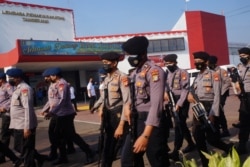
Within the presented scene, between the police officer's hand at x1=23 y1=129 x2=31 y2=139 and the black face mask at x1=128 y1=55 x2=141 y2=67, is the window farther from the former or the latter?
the black face mask at x1=128 y1=55 x2=141 y2=67

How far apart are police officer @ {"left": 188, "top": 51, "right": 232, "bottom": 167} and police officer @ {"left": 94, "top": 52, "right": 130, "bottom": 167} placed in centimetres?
98

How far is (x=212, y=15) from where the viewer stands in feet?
125

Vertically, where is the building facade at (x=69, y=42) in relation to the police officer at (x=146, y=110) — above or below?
above

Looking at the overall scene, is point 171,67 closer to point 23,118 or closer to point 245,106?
point 245,106

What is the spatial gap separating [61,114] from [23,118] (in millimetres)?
848

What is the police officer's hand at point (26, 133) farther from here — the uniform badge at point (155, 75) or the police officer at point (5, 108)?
the uniform badge at point (155, 75)

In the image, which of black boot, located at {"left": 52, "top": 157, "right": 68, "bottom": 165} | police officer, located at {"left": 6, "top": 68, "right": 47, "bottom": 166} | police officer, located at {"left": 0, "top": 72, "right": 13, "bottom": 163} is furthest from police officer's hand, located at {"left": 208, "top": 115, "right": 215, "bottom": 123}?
police officer, located at {"left": 0, "top": 72, "right": 13, "bottom": 163}

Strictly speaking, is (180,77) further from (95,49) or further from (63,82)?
(95,49)

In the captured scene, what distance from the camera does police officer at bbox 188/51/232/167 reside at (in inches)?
173

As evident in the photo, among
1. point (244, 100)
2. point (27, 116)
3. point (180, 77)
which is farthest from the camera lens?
point (180, 77)

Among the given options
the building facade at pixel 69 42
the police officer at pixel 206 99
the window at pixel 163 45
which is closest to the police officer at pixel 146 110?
the police officer at pixel 206 99

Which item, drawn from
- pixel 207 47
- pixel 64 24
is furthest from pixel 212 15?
pixel 64 24

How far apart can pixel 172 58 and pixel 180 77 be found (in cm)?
37

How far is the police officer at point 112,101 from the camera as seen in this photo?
4789 millimetres
